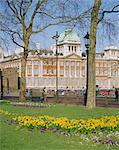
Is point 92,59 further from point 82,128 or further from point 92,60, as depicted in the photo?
point 82,128

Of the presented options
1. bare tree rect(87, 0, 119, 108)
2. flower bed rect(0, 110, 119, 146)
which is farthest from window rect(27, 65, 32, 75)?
flower bed rect(0, 110, 119, 146)

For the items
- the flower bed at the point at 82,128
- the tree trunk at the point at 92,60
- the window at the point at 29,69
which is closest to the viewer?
the flower bed at the point at 82,128

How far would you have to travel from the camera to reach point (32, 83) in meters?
106

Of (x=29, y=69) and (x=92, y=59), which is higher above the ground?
(x=29, y=69)

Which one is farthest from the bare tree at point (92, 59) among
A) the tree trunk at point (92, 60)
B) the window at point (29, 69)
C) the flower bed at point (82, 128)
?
the window at point (29, 69)

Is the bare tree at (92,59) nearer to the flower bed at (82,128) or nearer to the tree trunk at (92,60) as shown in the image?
the tree trunk at (92,60)

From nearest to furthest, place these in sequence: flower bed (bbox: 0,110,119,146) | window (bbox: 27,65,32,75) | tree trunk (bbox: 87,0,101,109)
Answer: flower bed (bbox: 0,110,119,146)
tree trunk (bbox: 87,0,101,109)
window (bbox: 27,65,32,75)

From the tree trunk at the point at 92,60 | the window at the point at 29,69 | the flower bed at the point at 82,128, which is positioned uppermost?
the window at the point at 29,69

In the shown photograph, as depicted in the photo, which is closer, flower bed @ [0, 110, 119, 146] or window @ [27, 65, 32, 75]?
flower bed @ [0, 110, 119, 146]

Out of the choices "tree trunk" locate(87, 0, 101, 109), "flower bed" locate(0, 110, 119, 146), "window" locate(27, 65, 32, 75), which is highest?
"window" locate(27, 65, 32, 75)

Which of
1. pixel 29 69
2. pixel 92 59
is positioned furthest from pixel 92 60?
pixel 29 69

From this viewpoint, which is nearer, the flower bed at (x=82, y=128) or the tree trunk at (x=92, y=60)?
the flower bed at (x=82, y=128)

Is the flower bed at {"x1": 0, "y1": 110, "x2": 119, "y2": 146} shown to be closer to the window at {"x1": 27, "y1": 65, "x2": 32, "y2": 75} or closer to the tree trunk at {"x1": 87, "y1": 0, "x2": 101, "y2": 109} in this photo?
the tree trunk at {"x1": 87, "y1": 0, "x2": 101, "y2": 109}

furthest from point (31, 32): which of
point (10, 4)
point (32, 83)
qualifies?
point (32, 83)
